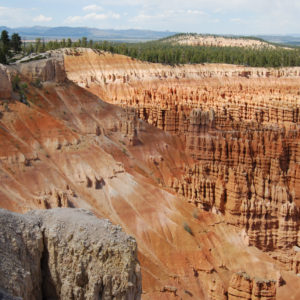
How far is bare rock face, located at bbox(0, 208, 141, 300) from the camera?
43.6ft

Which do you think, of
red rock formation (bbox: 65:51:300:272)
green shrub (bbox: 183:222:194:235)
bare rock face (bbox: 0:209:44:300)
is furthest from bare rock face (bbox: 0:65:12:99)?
bare rock face (bbox: 0:209:44:300)

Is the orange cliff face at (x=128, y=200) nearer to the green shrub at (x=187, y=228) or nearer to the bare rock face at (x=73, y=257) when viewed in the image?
the green shrub at (x=187, y=228)

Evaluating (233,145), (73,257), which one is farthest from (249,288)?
(233,145)

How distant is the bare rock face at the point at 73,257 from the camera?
43.6 feet

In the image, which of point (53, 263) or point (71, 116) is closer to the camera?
point (53, 263)

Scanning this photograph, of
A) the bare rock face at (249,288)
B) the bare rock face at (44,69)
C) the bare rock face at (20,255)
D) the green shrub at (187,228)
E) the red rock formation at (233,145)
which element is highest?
the bare rock face at (44,69)

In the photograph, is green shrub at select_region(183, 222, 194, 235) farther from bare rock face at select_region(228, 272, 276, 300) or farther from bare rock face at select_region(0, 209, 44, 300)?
bare rock face at select_region(0, 209, 44, 300)

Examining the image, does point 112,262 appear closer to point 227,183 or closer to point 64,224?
point 64,224

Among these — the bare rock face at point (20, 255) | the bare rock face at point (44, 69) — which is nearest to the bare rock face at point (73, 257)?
the bare rock face at point (20, 255)

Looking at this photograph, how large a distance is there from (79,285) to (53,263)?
3.05 ft

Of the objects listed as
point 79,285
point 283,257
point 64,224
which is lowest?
point 283,257

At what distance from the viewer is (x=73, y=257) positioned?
528 inches

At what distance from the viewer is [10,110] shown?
32.4m

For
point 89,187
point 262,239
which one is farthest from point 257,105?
point 89,187
